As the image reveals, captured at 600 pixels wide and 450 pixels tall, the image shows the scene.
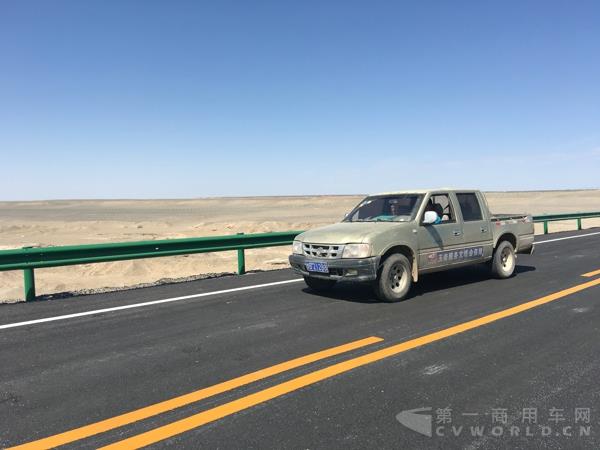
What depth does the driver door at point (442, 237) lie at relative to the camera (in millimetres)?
7957

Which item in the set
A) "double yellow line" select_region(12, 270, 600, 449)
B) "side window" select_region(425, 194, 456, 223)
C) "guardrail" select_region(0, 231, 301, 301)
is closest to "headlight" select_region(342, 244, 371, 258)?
"double yellow line" select_region(12, 270, 600, 449)

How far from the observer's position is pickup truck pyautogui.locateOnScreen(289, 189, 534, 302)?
725 cm

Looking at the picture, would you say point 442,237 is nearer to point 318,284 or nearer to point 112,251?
point 318,284

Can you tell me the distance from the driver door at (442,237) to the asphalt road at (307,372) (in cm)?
66

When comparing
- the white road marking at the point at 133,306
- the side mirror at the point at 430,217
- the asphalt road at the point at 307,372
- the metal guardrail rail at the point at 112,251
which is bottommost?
the asphalt road at the point at 307,372

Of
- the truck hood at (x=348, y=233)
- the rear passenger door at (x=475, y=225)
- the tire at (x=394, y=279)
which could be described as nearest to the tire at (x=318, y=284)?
the truck hood at (x=348, y=233)

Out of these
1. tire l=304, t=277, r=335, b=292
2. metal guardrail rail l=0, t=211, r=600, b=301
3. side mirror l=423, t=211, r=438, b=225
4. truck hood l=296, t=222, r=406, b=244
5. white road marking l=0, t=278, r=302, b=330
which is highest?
side mirror l=423, t=211, r=438, b=225

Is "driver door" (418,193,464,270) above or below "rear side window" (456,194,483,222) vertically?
below

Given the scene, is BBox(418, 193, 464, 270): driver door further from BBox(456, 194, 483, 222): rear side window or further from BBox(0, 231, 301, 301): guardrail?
BBox(0, 231, 301, 301): guardrail

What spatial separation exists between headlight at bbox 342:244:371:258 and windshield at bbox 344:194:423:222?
1.17 metres

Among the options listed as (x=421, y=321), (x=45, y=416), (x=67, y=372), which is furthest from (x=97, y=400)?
(x=421, y=321)

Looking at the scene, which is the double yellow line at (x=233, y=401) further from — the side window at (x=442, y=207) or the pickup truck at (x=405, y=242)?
the side window at (x=442, y=207)

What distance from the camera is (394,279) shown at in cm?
758

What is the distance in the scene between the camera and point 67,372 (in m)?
4.61
